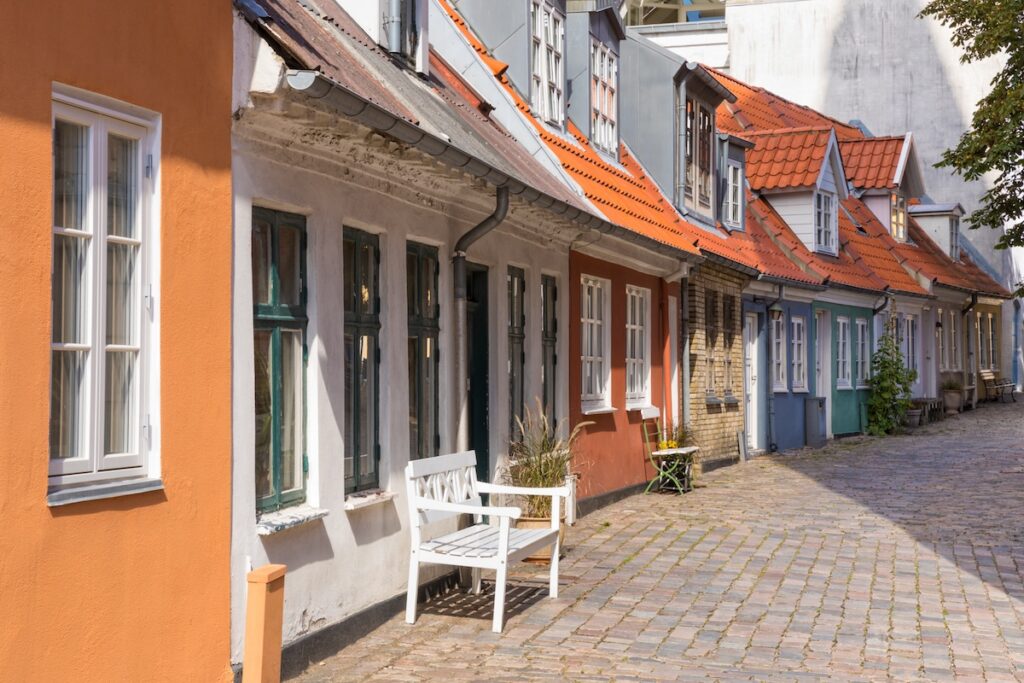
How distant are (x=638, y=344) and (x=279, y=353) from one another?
9563 millimetres

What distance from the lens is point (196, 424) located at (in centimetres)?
589

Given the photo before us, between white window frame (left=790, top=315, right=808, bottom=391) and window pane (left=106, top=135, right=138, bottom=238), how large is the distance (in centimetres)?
1902

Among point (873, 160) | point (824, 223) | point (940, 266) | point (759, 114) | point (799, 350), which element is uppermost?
point (759, 114)

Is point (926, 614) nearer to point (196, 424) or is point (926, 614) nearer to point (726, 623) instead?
point (726, 623)

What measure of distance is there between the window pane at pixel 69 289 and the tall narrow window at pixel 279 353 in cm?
137

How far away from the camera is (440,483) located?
8633 mm

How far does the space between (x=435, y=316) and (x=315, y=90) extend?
3.71 metres

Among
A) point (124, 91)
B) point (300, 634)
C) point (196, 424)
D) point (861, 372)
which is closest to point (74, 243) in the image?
→ point (124, 91)

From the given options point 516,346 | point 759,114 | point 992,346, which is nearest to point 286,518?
point 516,346

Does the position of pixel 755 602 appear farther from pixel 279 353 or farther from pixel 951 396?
pixel 951 396

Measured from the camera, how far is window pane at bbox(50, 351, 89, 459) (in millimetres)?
5121

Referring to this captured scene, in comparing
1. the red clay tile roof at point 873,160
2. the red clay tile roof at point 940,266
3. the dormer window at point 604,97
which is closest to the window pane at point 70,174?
the dormer window at point 604,97

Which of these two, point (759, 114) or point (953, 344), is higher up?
→ point (759, 114)

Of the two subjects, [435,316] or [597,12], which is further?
[597,12]
